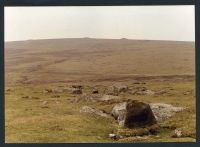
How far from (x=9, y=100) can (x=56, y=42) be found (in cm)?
341

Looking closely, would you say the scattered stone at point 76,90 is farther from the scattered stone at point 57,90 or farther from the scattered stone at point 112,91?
the scattered stone at point 112,91

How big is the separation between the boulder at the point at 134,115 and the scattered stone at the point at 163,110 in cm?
27

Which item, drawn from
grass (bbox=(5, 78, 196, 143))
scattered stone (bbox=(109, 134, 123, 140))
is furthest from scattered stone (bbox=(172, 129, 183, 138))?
scattered stone (bbox=(109, 134, 123, 140))

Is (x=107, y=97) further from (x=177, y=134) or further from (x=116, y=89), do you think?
(x=177, y=134)

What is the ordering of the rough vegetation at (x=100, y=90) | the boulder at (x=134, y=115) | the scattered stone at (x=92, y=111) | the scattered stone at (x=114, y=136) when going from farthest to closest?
the scattered stone at (x=92, y=111)
the boulder at (x=134, y=115)
the rough vegetation at (x=100, y=90)
the scattered stone at (x=114, y=136)

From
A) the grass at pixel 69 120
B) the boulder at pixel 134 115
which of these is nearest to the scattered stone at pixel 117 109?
the boulder at pixel 134 115

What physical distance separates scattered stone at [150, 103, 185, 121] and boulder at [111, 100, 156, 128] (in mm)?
274

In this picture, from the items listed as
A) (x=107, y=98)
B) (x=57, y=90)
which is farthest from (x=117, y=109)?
(x=57, y=90)

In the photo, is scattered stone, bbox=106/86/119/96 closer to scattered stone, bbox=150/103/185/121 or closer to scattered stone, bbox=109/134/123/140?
scattered stone, bbox=150/103/185/121

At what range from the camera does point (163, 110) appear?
70.2 ft

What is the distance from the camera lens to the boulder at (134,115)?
830 inches

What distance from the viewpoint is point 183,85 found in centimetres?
2159

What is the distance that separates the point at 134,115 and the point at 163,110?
4.46 ft

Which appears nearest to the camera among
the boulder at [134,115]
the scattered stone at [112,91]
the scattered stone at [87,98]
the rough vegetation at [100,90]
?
the rough vegetation at [100,90]
